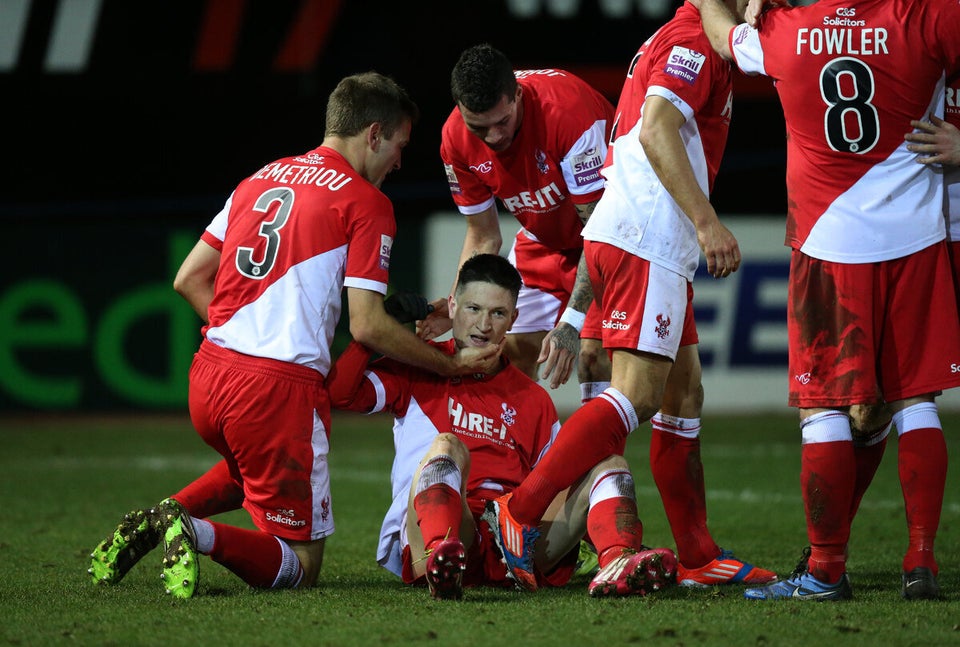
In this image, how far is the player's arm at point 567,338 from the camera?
4.31m

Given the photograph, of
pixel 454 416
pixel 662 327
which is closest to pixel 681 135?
pixel 662 327

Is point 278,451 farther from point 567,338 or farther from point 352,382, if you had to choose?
point 567,338

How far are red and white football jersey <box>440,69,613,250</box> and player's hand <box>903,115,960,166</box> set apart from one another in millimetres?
1433

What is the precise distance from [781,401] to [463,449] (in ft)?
26.5

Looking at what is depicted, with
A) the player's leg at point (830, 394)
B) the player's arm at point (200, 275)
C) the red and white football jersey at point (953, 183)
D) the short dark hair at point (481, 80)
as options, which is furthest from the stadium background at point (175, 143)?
the player's leg at point (830, 394)

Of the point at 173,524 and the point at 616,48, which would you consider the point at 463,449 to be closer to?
the point at 173,524

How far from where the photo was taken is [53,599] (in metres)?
3.79

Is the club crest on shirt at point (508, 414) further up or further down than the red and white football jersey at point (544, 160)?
further down

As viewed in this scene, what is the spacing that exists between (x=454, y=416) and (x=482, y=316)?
14.4 inches

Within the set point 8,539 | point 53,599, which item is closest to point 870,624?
point 53,599

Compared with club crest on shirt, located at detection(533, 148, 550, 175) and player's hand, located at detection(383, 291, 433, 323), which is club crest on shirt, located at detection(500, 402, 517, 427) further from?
club crest on shirt, located at detection(533, 148, 550, 175)

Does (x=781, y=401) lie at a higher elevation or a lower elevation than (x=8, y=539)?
higher

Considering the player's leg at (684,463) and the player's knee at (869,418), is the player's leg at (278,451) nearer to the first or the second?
the player's leg at (684,463)

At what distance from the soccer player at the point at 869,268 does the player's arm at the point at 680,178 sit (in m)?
0.28
